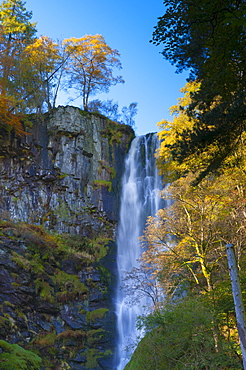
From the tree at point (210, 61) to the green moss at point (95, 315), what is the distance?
44.6ft

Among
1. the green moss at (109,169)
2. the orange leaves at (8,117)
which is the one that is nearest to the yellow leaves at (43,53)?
the orange leaves at (8,117)

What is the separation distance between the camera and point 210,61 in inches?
214

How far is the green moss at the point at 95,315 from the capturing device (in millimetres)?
17408

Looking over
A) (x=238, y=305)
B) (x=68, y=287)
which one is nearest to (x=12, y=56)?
(x=68, y=287)

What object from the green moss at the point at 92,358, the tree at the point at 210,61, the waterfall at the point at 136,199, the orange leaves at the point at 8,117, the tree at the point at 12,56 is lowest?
the green moss at the point at 92,358

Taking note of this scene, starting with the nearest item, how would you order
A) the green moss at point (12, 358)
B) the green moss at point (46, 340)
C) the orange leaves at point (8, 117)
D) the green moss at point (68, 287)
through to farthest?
1. the green moss at point (12, 358)
2. the green moss at point (46, 340)
3. the green moss at point (68, 287)
4. the orange leaves at point (8, 117)

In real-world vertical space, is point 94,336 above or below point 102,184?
below

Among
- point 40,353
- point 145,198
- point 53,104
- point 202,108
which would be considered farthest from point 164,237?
point 53,104

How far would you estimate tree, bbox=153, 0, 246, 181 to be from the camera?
16.5 ft

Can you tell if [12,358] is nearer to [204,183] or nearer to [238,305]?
[238,305]

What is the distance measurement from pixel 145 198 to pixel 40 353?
12.1 m

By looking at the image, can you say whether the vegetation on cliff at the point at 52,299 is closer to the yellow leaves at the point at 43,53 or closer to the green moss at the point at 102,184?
the green moss at the point at 102,184

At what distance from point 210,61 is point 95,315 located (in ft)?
50.1

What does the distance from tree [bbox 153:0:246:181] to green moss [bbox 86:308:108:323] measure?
13.6m
